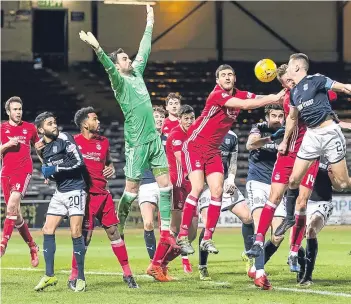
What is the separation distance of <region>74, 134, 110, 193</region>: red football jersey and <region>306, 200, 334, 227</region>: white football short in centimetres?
252

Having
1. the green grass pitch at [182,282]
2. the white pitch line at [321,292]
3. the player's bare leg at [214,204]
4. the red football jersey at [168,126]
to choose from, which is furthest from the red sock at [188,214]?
the red football jersey at [168,126]

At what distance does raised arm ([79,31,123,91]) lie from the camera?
11070 mm

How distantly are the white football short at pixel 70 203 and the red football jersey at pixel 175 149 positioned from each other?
7.01 feet

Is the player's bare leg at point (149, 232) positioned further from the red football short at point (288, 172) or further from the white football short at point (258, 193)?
the red football short at point (288, 172)

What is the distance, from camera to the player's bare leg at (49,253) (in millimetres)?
11516

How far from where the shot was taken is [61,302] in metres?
10.3

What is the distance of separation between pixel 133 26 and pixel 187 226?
76.9 feet

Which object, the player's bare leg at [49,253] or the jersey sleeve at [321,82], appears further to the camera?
the player's bare leg at [49,253]

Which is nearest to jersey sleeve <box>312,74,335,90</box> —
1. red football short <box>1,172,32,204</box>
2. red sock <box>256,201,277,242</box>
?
red sock <box>256,201,277,242</box>

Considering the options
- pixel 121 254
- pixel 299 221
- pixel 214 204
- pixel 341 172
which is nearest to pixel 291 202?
pixel 299 221

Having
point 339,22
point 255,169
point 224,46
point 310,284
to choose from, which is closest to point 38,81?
point 224,46

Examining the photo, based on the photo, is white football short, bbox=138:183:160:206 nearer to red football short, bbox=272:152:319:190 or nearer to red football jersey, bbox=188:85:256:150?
red football jersey, bbox=188:85:256:150

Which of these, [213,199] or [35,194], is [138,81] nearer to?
[213,199]

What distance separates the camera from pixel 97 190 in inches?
468
